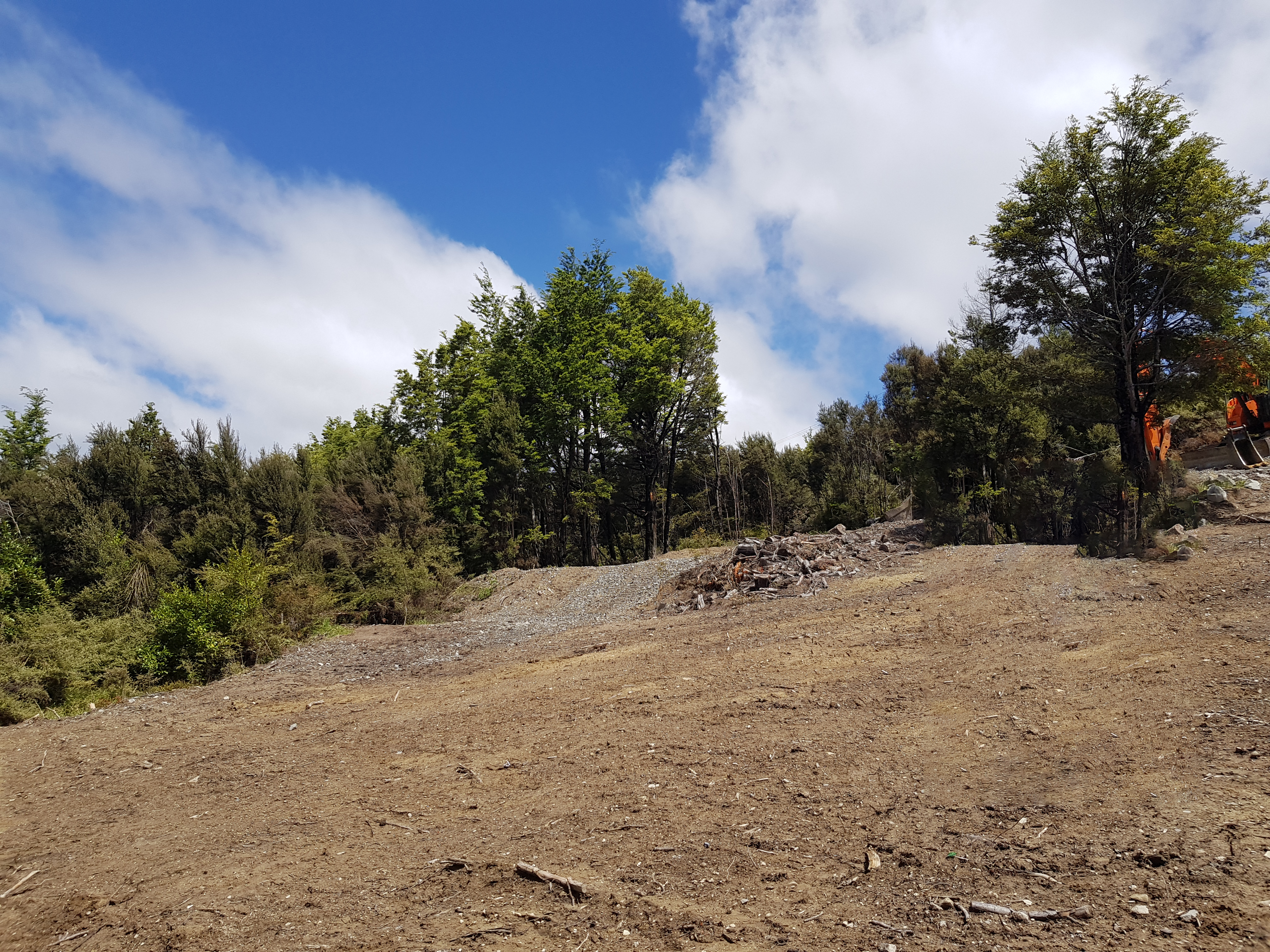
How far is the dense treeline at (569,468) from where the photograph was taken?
1232 cm

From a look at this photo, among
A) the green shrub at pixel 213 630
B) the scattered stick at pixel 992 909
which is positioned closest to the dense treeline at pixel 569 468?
the green shrub at pixel 213 630

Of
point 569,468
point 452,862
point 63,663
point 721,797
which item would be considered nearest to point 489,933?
point 452,862

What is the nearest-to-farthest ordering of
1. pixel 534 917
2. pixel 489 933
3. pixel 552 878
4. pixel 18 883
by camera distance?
pixel 489 933, pixel 534 917, pixel 552 878, pixel 18 883

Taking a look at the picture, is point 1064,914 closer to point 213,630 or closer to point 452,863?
point 452,863

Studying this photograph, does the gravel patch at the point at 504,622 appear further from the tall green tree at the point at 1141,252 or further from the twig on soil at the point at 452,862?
the tall green tree at the point at 1141,252

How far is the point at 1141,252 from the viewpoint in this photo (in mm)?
14812

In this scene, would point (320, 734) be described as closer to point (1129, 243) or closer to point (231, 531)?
point (231, 531)

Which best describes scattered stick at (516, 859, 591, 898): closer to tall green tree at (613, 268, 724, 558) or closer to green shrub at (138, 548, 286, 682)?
green shrub at (138, 548, 286, 682)

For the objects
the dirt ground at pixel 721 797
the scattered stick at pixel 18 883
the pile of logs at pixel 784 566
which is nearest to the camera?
the dirt ground at pixel 721 797

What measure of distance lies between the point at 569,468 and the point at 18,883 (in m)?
23.2

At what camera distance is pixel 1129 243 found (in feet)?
52.5

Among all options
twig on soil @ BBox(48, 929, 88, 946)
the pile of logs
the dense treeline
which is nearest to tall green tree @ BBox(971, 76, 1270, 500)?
the dense treeline

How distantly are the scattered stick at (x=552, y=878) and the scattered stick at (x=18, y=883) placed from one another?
141 inches

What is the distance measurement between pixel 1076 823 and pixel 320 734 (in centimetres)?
718
